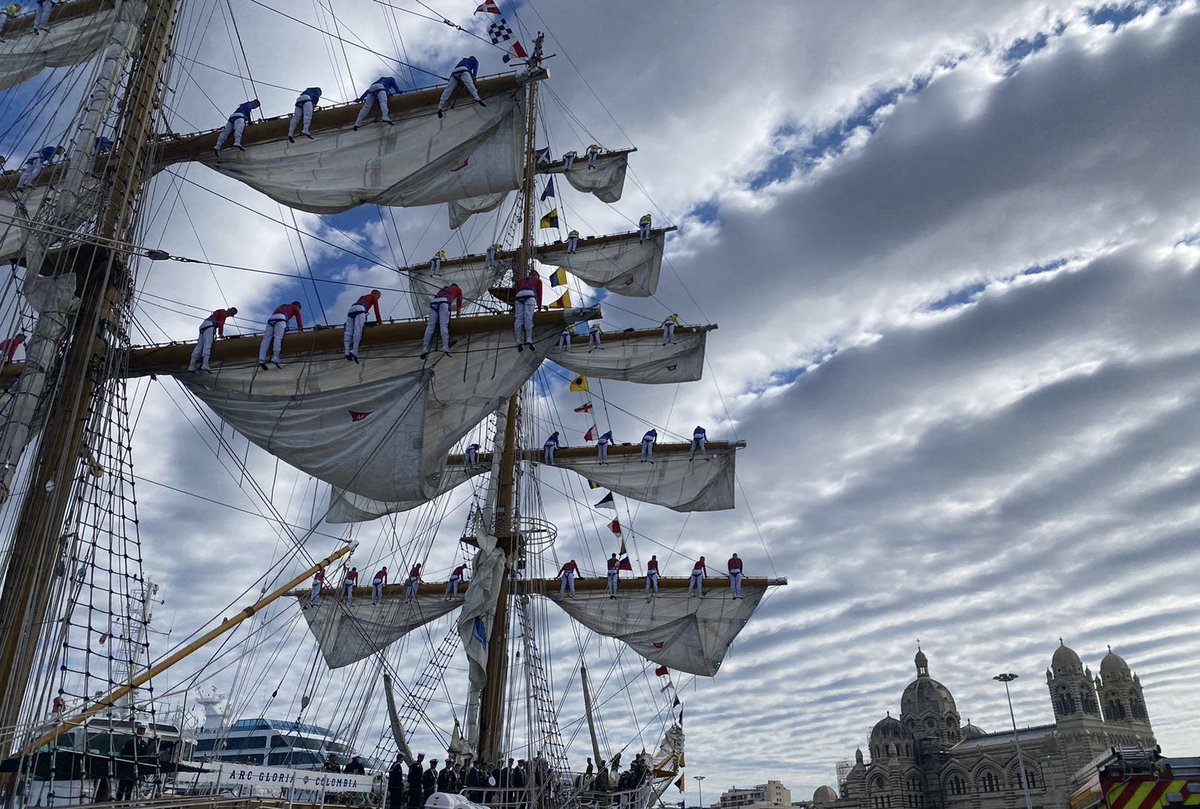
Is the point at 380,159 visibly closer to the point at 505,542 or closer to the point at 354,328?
the point at 354,328

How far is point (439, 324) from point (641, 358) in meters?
17.9

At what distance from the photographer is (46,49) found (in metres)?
19.1

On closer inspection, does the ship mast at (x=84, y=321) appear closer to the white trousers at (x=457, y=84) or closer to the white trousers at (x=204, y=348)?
the white trousers at (x=204, y=348)

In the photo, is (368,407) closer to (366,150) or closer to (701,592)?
(366,150)

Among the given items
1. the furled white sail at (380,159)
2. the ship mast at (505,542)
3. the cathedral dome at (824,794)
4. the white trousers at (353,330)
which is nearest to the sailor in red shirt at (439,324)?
the white trousers at (353,330)

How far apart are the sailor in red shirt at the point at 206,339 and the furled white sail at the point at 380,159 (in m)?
2.78

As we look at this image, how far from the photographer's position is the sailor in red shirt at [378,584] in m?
28.0

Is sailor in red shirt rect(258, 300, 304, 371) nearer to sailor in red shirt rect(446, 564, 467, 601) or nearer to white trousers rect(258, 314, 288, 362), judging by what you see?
white trousers rect(258, 314, 288, 362)

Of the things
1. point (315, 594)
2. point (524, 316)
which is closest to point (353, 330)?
point (524, 316)

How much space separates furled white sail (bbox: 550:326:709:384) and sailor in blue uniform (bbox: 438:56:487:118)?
1557 cm

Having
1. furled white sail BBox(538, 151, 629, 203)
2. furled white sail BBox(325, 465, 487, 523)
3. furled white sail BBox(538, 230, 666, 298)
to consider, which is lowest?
furled white sail BBox(325, 465, 487, 523)

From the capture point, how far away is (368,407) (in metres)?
15.2

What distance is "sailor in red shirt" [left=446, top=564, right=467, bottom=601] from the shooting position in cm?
2629

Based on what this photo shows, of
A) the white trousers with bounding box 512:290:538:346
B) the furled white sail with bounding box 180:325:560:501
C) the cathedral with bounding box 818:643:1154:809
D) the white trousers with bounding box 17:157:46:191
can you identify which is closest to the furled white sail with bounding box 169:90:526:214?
the furled white sail with bounding box 180:325:560:501
